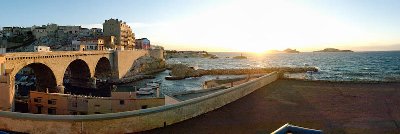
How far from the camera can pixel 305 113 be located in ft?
82.5

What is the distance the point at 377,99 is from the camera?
32219 millimetres

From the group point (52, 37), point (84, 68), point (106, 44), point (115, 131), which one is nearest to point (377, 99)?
point (115, 131)

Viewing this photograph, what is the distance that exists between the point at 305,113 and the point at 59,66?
109 feet

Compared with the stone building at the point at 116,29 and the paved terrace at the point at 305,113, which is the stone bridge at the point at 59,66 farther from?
the stone building at the point at 116,29

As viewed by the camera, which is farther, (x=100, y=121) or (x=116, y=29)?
(x=116, y=29)

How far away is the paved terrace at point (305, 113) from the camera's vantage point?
20.7 metres

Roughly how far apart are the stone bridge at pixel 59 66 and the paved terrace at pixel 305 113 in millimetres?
15193

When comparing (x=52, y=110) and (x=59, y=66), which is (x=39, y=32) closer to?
(x=59, y=66)

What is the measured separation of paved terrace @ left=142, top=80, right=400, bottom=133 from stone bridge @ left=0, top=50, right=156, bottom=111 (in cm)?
1519

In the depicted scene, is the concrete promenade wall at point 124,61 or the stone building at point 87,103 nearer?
the stone building at point 87,103

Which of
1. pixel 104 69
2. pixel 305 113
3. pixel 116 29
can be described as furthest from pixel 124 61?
pixel 305 113

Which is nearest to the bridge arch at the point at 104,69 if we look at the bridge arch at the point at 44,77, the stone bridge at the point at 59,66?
the stone bridge at the point at 59,66

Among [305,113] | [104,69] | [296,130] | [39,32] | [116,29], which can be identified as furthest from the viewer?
[39,32]

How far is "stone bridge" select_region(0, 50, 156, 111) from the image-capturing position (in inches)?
1059
